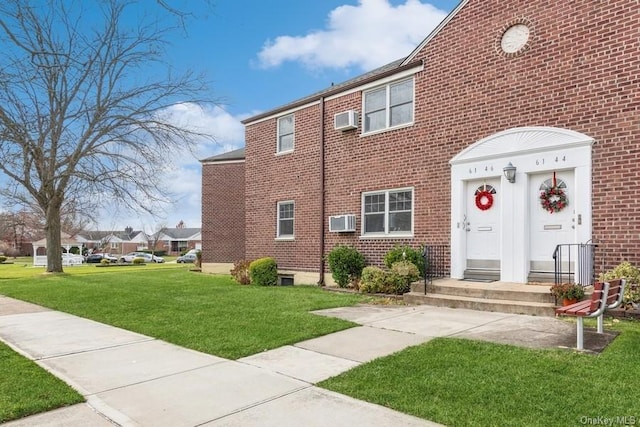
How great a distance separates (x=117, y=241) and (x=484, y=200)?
94.2 m

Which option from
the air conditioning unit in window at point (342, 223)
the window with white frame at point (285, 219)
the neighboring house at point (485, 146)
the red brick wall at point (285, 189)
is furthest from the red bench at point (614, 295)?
the window with white frame at point (285, 219)

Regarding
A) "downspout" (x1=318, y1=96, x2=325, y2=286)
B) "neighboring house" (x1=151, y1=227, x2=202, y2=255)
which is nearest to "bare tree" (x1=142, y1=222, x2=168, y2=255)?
"neighboring house" (x1=151, y1=227, x2=202, y2=255)

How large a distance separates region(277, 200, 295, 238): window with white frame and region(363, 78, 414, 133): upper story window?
399cm

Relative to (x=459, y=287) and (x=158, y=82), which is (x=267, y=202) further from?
(x=459, y=287)

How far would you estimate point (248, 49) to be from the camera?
834cm

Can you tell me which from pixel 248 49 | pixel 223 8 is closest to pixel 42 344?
pixel 223 8

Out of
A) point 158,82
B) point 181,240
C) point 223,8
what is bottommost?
point 181,240

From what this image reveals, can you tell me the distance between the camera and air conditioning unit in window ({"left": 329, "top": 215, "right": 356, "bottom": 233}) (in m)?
13.0

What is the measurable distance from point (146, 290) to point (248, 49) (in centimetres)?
786

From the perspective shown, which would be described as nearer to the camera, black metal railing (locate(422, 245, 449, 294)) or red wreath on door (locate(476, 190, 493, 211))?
red wreath on door (locate(476, 190, 493, 211))

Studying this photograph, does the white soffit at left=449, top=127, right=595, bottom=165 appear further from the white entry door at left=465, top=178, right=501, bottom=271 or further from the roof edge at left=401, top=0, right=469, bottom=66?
the roof edge at left=401, top=0, right=469, bottom=66

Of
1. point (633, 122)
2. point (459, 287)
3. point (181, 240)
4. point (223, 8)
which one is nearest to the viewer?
point (223, 8)

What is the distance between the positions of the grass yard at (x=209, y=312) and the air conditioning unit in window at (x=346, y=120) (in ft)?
15.9

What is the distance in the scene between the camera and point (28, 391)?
430 cm
